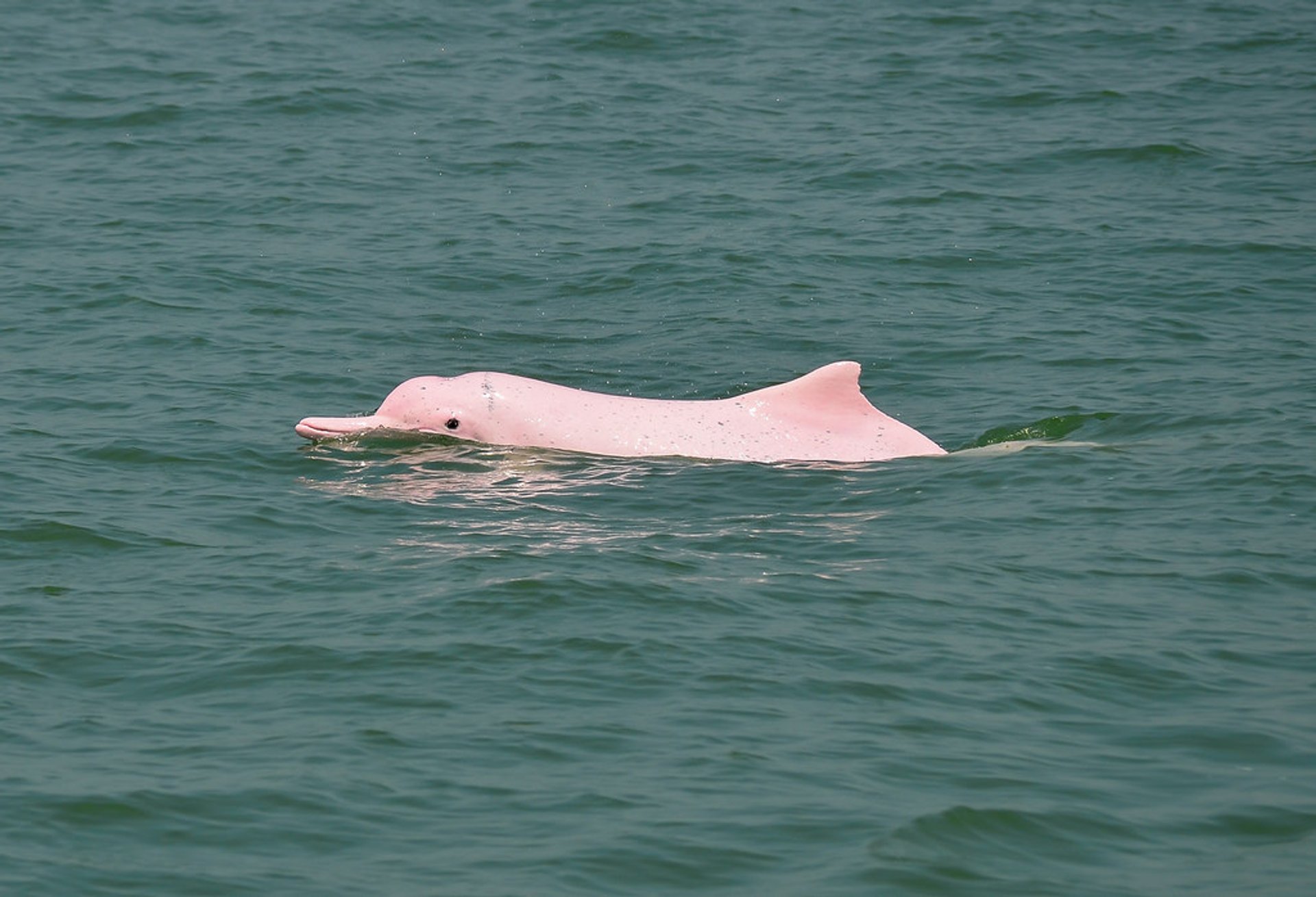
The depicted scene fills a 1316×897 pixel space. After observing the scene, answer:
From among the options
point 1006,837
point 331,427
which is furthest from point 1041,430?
point 1006,837

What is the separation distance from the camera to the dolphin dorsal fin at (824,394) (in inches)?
664

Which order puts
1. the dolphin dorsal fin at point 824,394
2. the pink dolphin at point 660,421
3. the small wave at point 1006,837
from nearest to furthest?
the small wave at point 1006,837 → the dolphin dorsal fin at point 824,394 → the pink dolphin at point 660,421

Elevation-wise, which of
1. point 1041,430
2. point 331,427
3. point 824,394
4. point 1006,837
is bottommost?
point 1041,430

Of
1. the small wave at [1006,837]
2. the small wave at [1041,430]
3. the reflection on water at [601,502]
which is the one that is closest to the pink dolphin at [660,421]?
the reflection on water at [601,502]

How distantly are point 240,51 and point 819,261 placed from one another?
1576 cm

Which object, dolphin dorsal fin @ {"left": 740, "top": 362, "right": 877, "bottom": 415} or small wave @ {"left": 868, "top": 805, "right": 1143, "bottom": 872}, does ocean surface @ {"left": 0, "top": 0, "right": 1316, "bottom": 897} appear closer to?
small wave @ {"left": 868, "top": 805, "right": 1143, "bottom": 872}

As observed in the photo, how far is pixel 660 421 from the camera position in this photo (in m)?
17.3

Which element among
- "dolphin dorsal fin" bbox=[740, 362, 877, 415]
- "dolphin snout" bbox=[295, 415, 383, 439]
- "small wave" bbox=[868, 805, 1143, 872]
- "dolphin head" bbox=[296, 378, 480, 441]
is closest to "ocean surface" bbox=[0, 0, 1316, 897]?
"small wave" bbox=[868, 805, 1143, 872]

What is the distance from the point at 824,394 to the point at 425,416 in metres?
3.79

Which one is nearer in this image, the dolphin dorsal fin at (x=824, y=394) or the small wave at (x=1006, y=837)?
the small wave at (x=1006, y=837)

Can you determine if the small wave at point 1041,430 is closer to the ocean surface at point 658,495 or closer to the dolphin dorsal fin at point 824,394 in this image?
the ocean surface at point 658,495

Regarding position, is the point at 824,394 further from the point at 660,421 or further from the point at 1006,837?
the point at 1006,837

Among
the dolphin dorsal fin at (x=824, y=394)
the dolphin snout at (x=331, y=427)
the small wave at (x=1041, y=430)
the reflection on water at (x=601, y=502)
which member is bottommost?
the small wave at (x=1041, y=430)

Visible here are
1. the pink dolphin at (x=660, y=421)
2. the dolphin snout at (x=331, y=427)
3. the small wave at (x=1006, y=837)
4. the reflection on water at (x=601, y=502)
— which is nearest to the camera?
the small wave at (x=1006, y=837)
